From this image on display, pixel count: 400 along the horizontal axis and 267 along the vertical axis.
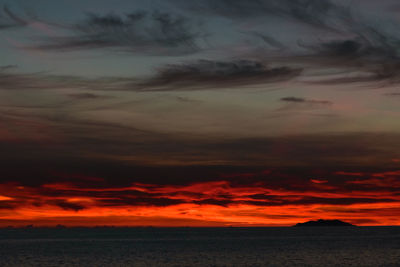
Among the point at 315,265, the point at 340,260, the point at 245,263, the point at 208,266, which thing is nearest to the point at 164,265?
the point at 208,266

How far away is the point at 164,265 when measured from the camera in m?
122

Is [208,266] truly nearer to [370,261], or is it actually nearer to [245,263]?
[245,263]

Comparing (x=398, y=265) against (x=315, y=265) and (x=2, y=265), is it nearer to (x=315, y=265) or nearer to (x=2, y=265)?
(x=315, y=265)

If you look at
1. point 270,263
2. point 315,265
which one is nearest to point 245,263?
point 270,263

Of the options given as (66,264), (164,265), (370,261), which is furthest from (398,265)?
(66,264)

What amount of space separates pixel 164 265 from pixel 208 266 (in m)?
9.29

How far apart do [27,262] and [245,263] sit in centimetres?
4998

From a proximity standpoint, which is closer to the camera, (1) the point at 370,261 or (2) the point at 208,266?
(2) the point at 208,266

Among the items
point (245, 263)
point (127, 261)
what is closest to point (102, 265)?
point (127, 261)

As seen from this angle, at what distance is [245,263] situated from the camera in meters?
127

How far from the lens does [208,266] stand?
120 metres

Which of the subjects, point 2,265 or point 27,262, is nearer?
point 2,265

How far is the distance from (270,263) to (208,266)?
592 inches

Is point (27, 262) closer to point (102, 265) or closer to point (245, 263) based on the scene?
point (102, 265)
